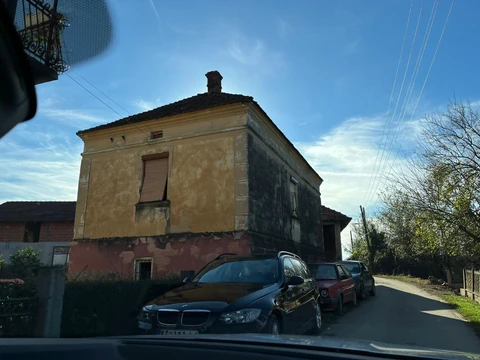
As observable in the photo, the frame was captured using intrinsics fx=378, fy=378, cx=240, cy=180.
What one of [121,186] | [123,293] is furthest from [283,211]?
[123,293]

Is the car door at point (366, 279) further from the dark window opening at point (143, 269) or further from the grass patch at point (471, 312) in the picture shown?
the dark window opening at point (143, 269)

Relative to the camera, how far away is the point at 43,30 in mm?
3740

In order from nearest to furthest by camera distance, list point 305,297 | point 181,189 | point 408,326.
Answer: point 305,297, point 408,326, point 181,189

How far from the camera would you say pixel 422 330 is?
8.80m

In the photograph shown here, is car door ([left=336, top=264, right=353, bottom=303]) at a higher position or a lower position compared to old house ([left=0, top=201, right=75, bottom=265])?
lower

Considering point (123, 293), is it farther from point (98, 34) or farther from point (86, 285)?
point (98, 34)

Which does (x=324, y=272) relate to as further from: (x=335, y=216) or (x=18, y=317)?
(x=335, y=216)

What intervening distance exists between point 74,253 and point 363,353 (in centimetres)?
1535

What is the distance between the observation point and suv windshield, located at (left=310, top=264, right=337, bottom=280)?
37.8 ft

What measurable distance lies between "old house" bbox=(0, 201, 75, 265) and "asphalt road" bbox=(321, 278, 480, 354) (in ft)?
73.8

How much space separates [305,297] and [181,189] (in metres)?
7.87

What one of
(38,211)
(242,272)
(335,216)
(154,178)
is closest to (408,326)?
(242,272)

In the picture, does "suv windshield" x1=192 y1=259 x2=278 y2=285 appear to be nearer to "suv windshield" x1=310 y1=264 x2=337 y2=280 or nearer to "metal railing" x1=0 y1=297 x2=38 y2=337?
"metal railing" x1=0 y1=297 x2=38 y2=337

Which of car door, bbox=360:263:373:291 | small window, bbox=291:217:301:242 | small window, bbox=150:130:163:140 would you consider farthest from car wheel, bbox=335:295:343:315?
small window, bbox=150:130:163:140
